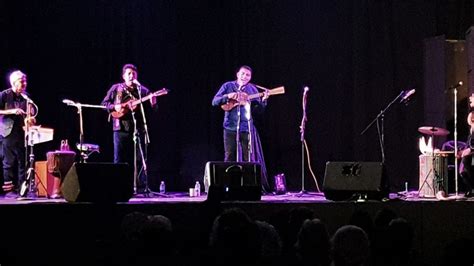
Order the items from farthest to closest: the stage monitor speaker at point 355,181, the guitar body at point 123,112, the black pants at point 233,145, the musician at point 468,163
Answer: the black pants at point 233,145
the musician at point 468,163
the guitar body at point 123,112
the stage monitor speaker at point 355,181

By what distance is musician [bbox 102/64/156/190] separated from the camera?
10.5 metres

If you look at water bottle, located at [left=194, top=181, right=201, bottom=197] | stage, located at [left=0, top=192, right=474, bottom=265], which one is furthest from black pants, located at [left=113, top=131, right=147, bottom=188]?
stage, located at [left=0, top=192, right=474, bottom=265]

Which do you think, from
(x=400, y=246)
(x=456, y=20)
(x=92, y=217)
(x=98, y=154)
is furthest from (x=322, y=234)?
(x=456, y=20)

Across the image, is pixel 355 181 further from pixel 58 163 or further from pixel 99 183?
pixel 58 163

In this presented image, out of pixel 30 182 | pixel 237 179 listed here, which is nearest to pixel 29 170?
pixel 30 182

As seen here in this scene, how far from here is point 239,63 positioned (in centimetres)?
1266

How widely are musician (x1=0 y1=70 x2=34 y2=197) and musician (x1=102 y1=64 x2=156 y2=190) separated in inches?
49.0

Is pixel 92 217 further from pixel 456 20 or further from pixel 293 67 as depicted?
pixel 456 20

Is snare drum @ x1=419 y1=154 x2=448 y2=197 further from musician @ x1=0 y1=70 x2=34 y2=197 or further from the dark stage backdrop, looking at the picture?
musician @ x1=0 y1=70 x2=34 y2=197

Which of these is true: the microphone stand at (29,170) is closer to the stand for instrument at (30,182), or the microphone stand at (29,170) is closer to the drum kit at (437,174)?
the stand for instrument at (30,182)

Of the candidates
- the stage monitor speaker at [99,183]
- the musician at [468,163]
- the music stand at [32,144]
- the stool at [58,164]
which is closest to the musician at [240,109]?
the stool at [58,164]

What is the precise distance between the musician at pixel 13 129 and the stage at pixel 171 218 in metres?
2.86

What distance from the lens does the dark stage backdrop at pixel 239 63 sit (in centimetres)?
1206

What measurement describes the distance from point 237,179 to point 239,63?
4132mm
